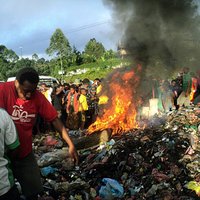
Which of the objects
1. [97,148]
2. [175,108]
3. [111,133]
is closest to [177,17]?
[175,108]

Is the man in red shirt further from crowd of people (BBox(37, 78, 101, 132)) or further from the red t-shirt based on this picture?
crowd of people (BBox(37, 78, 101, 132))

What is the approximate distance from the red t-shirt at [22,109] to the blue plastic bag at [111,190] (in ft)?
6.47

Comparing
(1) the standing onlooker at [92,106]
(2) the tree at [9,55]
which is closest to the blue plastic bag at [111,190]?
(1) the standing onlooker at [92,106]

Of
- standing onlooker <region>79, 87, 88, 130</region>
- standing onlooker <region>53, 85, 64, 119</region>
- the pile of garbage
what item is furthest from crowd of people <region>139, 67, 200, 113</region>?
the pile of garbage

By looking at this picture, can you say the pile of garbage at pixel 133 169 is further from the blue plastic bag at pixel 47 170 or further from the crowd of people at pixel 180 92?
the crowd of people at pixel 180 92

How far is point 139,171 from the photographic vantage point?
6.54 m

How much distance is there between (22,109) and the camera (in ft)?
13.0

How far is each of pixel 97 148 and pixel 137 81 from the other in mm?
4161

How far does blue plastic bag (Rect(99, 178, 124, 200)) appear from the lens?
5.64 metres

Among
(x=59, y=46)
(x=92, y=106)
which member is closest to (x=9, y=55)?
(x=59, y=46)

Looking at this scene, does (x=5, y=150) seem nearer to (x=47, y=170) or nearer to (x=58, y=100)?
(x=47, y=170)

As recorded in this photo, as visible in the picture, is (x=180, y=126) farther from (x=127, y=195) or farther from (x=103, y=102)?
(x=127, y=195)

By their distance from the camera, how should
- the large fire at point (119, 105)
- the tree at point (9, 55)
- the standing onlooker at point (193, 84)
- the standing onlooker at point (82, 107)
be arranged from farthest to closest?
1. the tree at point (9, 55)
2. the standing onlooker at point (82, 107)
3. the standing onlooker at point (193, 84)
4. the large fire at point (119, 105)

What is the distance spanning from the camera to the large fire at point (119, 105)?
396 inches
